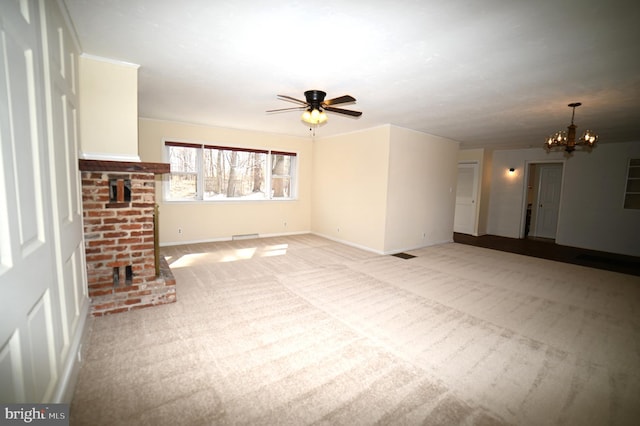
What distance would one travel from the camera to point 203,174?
19.0 feet

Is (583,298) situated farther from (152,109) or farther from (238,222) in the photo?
(152,109)

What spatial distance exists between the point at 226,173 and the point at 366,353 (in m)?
5.03

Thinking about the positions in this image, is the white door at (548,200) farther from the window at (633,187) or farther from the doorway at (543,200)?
the window at (633,187)

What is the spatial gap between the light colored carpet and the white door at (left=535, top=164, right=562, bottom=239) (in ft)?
14.2

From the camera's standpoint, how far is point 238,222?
20.7 ft

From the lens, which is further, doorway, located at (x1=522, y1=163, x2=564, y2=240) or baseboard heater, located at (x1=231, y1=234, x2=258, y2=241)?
doorway, located at (x1=522, y1=163, x2=564, y2=240)

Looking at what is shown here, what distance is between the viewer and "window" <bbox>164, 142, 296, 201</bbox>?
5.61m

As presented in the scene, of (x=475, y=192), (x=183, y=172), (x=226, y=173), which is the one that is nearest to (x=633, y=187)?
(x=475, y=192)

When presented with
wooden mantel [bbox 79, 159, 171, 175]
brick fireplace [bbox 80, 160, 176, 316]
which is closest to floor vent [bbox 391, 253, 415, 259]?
brick fireplace [bbox 80, 160, 176, 316]

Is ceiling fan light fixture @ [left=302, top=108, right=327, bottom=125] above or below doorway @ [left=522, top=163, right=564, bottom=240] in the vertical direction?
above

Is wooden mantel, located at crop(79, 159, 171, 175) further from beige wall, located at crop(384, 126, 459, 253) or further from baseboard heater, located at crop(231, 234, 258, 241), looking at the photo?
beige wall, located at crop(384, 126, 459, 253)

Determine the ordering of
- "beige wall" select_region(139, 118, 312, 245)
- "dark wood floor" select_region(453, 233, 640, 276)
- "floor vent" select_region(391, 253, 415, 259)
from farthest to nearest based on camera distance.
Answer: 1. "beige wall" select_region(139, 118, 312, 245)
2. "floor vent" select_region(391, 253, 415, 259)
3. "dark wood floor" select_region(453, 233, 640, 276)

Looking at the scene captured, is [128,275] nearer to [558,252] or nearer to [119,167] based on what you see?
[119,167]

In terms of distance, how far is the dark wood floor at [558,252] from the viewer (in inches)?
199
